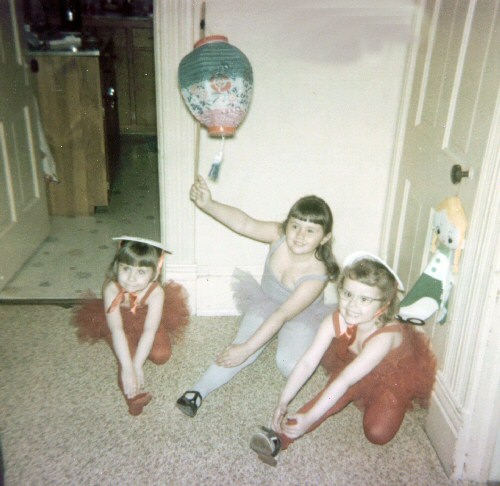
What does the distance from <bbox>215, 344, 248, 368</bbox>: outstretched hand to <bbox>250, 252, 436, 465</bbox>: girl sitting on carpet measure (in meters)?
0.20

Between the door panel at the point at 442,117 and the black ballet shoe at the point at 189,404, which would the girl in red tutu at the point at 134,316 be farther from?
the door panel at the point at 442,117

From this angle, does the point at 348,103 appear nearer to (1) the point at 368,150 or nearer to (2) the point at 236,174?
(1) the point at 368,150

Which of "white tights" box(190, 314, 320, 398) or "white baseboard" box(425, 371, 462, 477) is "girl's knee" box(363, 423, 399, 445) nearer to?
"white baseboard" box(425, 371, 462, 477)

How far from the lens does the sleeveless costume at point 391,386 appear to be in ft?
5.05

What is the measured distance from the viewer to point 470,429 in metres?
1.39

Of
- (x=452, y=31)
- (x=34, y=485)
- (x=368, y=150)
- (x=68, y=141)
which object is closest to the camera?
(x=34, y=485)

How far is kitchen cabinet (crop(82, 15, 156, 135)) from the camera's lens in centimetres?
449

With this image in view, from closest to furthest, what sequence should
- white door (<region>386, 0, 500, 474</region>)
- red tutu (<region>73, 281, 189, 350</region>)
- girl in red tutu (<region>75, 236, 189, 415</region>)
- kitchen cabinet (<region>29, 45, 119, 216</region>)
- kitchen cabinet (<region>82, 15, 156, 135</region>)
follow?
white door (<region>386, 0, 500, 474</region>) → girl in red tutu (<region>75, 236, 189, 415</region>) → red tutu (<region>73, 281, 189, 350</region>) → kitchen cabinet (<region>29, 45, 119, 216</region>) → kitchen cabinet (<region>82, 15, 156, 135</region>)

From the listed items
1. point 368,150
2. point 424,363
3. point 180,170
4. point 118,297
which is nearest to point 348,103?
point 368,150

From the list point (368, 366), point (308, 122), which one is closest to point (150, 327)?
point (368, 366)

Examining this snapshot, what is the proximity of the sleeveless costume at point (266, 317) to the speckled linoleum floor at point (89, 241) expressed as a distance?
78 centimetres

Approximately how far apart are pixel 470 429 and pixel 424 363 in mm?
236

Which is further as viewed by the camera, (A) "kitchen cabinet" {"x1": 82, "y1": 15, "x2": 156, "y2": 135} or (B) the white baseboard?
(A) "kitchen cabinet" {"x1": 82, "y1": 15, "x2": 156, "y2": 135}

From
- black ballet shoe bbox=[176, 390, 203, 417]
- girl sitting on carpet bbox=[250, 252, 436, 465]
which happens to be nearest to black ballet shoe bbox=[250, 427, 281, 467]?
girl sitting on carpet bbox=[250, 252, 436, 465]
